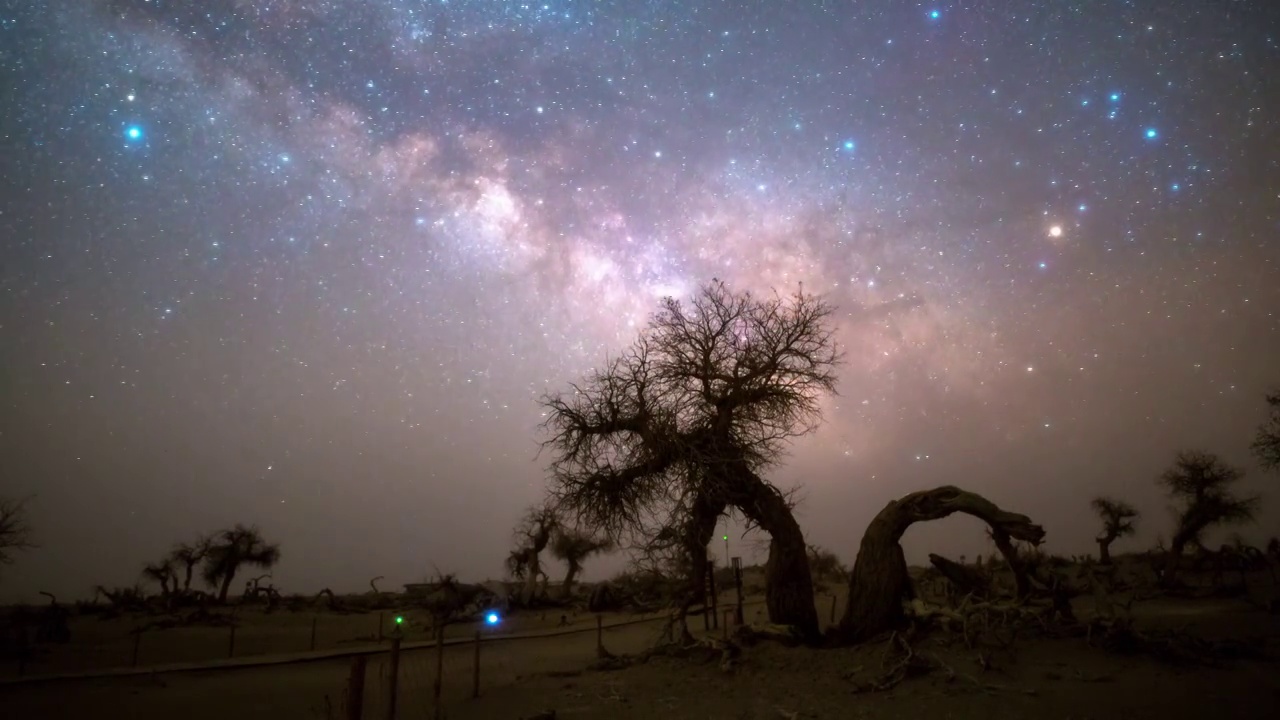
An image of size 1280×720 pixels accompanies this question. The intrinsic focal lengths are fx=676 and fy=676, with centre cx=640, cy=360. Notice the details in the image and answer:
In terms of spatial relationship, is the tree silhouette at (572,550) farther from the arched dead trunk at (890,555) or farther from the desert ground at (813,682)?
the arched dead trunk at (890,555)

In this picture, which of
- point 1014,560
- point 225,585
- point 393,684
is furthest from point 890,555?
point 225,585

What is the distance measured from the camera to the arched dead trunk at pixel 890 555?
16.0 m

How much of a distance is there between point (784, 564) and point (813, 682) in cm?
364

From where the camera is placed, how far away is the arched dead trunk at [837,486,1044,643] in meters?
16.0

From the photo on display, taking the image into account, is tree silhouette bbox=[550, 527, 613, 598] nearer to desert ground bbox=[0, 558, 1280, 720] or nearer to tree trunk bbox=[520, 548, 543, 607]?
tree trunk bbox=[520, 548, 543, 607]

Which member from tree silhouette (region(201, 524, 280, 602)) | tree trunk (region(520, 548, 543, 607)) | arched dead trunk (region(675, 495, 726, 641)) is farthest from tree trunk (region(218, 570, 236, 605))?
arched dead trunk (region(675, 495, 726, 641))

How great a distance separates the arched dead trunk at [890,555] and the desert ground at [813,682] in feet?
2.97

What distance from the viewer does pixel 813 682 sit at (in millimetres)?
13688

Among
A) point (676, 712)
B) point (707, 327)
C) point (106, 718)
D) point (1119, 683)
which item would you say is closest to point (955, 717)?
point (1119, 683)

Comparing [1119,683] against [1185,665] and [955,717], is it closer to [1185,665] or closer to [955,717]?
[1185,665]

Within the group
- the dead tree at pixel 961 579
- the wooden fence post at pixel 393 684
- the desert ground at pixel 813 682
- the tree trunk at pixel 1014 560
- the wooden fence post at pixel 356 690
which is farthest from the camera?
the dead tree at pixel 961 579

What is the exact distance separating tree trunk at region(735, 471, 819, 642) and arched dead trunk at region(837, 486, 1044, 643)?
922mm

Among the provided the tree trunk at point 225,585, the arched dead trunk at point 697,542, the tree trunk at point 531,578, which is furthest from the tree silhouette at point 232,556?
the arched dead trunk at point 697,542

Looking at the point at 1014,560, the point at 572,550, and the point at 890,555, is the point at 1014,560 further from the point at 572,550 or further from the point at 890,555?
the point at 572,550
